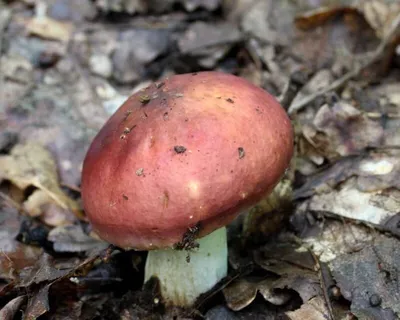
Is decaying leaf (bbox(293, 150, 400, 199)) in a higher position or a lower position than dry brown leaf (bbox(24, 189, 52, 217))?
higher

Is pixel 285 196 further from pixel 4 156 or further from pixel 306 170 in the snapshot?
pixel 4 156

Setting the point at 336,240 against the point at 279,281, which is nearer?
the point at 279,281

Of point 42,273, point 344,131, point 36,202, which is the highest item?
point 42,273

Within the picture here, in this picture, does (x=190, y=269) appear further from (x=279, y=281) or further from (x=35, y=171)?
(x=35, y=171)

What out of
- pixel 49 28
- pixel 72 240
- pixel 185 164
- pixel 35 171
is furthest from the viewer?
pixel 49 28

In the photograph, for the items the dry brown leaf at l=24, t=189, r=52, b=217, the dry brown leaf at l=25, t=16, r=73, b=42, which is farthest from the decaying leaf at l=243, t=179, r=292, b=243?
the dry brown leaf at l=25, t=16, r=73, b=42

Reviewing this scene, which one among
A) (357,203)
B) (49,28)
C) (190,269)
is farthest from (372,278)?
(49,28)

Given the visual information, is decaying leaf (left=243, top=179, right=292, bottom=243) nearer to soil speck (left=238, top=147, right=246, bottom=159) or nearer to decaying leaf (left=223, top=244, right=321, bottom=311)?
decaying leaf (left=223, top=244, right=321, bottom=311)
